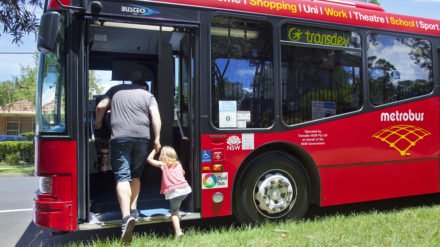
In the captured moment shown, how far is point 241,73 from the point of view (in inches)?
208

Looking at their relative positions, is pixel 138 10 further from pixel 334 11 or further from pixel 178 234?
pixel 334 11

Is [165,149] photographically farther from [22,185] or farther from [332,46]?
[22,185]

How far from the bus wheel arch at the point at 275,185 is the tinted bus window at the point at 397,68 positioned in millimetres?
1467

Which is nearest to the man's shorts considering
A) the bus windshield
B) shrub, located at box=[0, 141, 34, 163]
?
the bus windshield

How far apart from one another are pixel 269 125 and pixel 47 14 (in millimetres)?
2785

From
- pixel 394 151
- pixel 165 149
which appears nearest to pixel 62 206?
pixel 165 149

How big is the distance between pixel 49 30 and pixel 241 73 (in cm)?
222

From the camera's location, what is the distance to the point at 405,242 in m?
4.49

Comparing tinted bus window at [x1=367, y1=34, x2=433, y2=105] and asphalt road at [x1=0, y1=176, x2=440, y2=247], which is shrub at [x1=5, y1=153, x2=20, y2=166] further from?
tinted bus window at [x1=367, y1=34, x2=433, y2=105]

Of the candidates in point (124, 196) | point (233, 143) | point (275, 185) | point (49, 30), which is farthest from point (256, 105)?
point (49, 30)

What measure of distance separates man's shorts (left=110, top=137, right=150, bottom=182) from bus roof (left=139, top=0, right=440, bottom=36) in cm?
159

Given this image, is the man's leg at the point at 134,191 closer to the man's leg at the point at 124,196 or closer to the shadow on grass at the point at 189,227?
the man's leg at the point at 124,196

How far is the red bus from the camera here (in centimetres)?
454

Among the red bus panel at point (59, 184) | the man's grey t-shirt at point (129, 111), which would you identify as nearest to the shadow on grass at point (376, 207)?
the man's grey t-shirt at point (129, 111)
